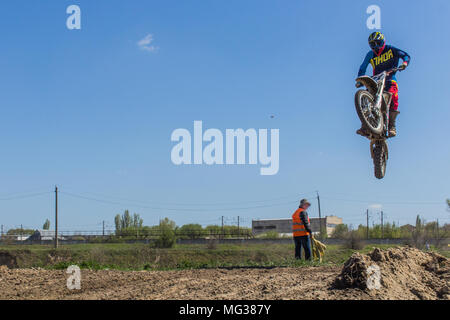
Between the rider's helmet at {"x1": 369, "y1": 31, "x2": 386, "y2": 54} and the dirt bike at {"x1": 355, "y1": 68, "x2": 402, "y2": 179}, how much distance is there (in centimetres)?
74

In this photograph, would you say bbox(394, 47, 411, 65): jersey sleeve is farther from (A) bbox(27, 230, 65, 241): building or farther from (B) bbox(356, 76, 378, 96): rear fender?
(A) bbox(27, 230, 65, 241): building

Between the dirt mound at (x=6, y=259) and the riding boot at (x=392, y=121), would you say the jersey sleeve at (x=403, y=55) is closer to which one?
the riding boot at (x=392, y=121)

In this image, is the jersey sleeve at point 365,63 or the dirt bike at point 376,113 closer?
the dirt bike at point 376,113

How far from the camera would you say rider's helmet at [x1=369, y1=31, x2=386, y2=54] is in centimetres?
1249

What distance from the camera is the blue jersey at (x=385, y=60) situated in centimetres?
1249

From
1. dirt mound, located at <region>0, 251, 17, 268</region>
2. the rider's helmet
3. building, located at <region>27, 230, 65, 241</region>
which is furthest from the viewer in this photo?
building, located at <region>27, 230, 65, 241</region>

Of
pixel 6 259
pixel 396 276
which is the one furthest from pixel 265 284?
pixel 6 259

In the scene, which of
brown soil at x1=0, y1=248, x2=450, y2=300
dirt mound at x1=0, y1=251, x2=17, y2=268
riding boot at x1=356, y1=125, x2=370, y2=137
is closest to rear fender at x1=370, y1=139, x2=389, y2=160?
riding boot at x1=356, y1=125, x2=370, y2=137

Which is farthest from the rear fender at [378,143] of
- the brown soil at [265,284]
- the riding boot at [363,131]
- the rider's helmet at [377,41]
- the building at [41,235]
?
the building at [41,235]

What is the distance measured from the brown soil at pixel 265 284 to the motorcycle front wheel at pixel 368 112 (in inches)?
133

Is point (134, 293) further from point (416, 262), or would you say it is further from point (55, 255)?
point (55, 255)

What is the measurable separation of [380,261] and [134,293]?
4162 millimetres

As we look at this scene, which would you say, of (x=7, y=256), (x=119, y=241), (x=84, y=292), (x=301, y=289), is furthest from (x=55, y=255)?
(x=301, y=289)

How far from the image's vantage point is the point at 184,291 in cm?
682
